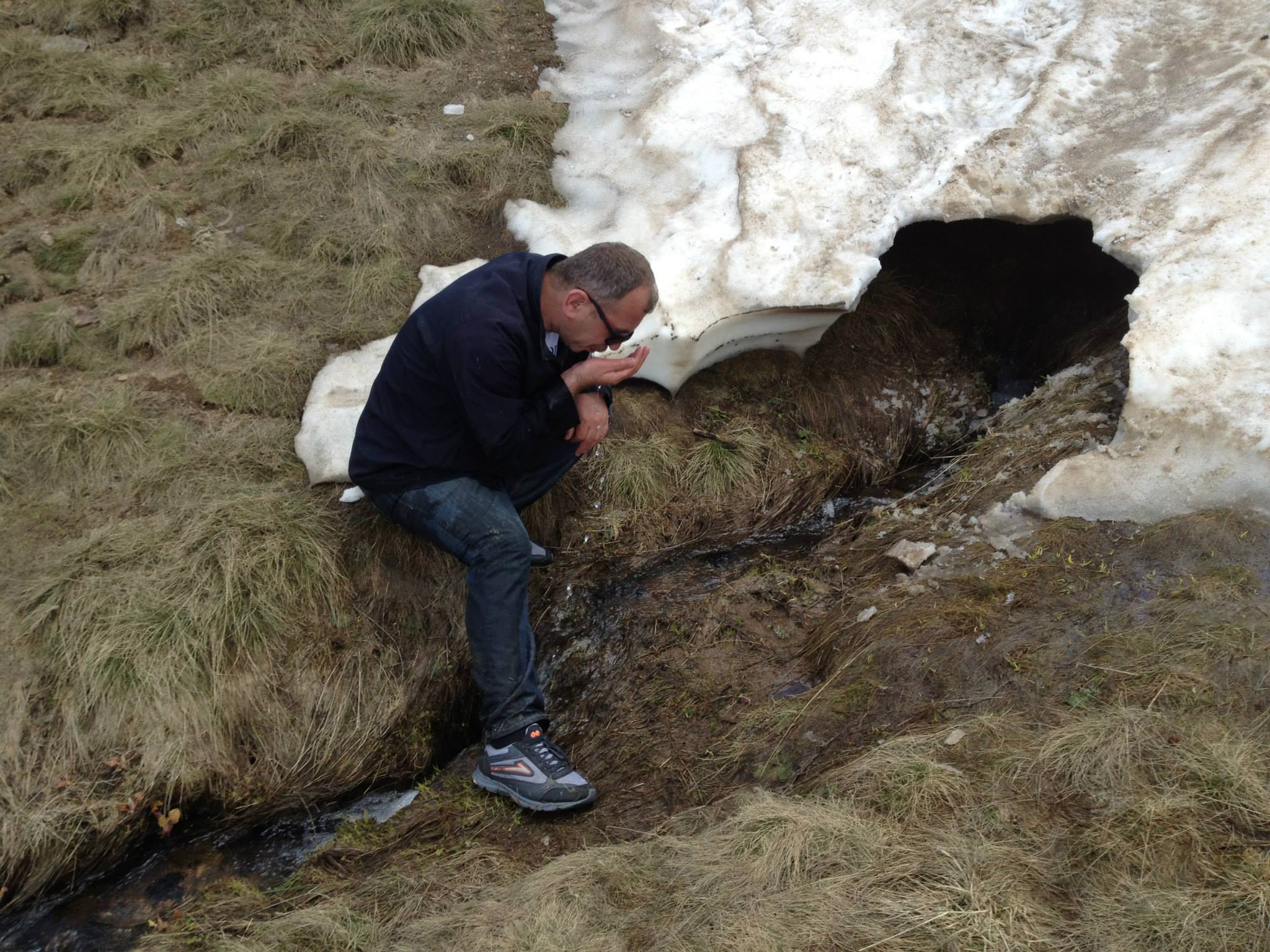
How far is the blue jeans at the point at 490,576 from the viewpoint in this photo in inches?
149

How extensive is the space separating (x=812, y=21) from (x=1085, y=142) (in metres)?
1.96

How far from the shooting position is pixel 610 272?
3.31 metres

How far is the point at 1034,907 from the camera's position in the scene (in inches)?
101

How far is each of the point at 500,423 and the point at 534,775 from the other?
1.37 m

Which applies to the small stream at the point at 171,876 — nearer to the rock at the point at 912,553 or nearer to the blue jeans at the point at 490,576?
the blue jeans at the point at 490,576

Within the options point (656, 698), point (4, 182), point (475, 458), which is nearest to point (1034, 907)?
point (656, 698)

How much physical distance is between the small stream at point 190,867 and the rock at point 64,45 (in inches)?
214

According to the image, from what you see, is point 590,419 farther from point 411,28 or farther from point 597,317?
point 411,28

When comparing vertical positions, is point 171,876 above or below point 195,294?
below

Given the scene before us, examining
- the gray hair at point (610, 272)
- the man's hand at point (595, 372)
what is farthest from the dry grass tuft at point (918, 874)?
the gray hair at point (610, 272)

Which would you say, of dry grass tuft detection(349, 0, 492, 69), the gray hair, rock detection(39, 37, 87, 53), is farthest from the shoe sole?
rock detection(39, 37, 87, 53)

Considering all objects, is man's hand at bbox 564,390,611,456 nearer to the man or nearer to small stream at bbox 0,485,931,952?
the man

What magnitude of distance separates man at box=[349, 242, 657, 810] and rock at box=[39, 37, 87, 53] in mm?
4746

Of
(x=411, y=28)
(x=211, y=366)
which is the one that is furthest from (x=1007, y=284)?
(x=211, y=366)
